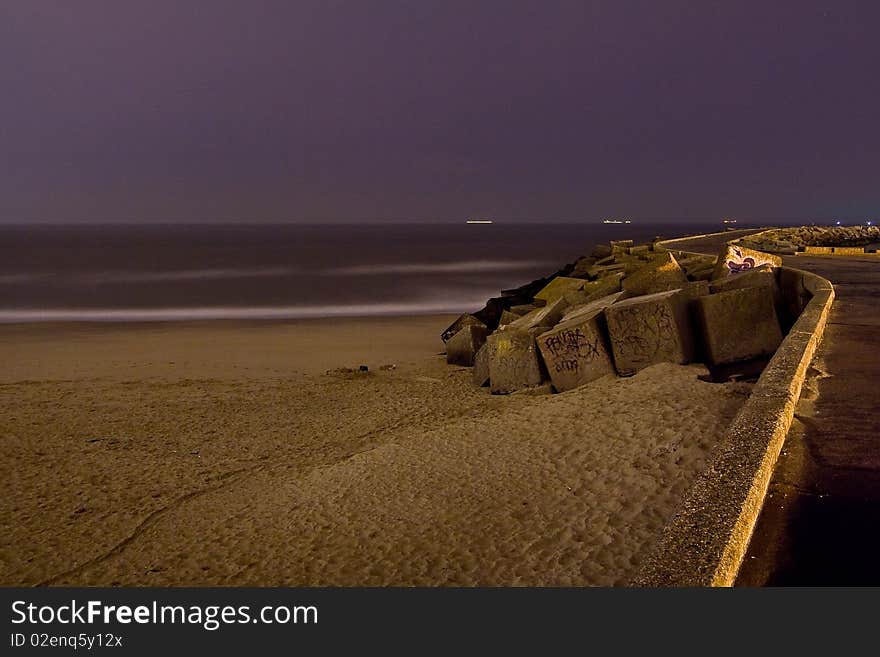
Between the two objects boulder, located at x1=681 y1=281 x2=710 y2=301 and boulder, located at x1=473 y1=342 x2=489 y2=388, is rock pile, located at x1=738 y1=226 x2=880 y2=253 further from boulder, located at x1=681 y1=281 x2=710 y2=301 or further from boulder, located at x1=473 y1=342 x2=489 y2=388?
boulder, located at x1=681 y1=281 x2=710 y2=301

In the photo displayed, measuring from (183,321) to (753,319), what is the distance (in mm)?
20014

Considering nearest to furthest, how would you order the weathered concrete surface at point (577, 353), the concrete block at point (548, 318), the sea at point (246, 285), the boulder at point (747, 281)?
the weathered concrete surface at point (577, 353), the boulder at point (747, 281), the concrete block at point (548, 318), the sea at point (246, 285)

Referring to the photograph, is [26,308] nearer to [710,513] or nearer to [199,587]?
[199,587]

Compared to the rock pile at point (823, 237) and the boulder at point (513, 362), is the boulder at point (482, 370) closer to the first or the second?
the boulder at point (513, 362)

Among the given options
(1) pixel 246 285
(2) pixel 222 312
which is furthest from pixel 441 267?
(2) pixel 222 312

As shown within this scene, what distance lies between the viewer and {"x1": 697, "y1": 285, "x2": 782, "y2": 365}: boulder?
7.26 metres

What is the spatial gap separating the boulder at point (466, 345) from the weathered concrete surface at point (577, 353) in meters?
3.69

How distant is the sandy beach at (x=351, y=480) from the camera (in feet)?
14.5

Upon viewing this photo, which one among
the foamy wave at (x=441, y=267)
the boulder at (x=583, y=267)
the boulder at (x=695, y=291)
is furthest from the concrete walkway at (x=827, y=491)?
the foamy wave at (x=441, y=267)

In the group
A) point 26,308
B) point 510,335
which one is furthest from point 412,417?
point 26,308

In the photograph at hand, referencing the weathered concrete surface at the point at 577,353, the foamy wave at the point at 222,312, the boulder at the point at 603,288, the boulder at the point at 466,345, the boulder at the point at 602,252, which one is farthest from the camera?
the foamy wave at the point at 222,312

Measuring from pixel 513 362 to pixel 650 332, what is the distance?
6.19 ft

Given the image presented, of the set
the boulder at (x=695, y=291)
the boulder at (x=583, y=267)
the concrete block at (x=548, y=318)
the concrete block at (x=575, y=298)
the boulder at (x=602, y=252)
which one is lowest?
the concrete block at (x=548, y=318)

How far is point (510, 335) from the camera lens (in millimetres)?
9117
